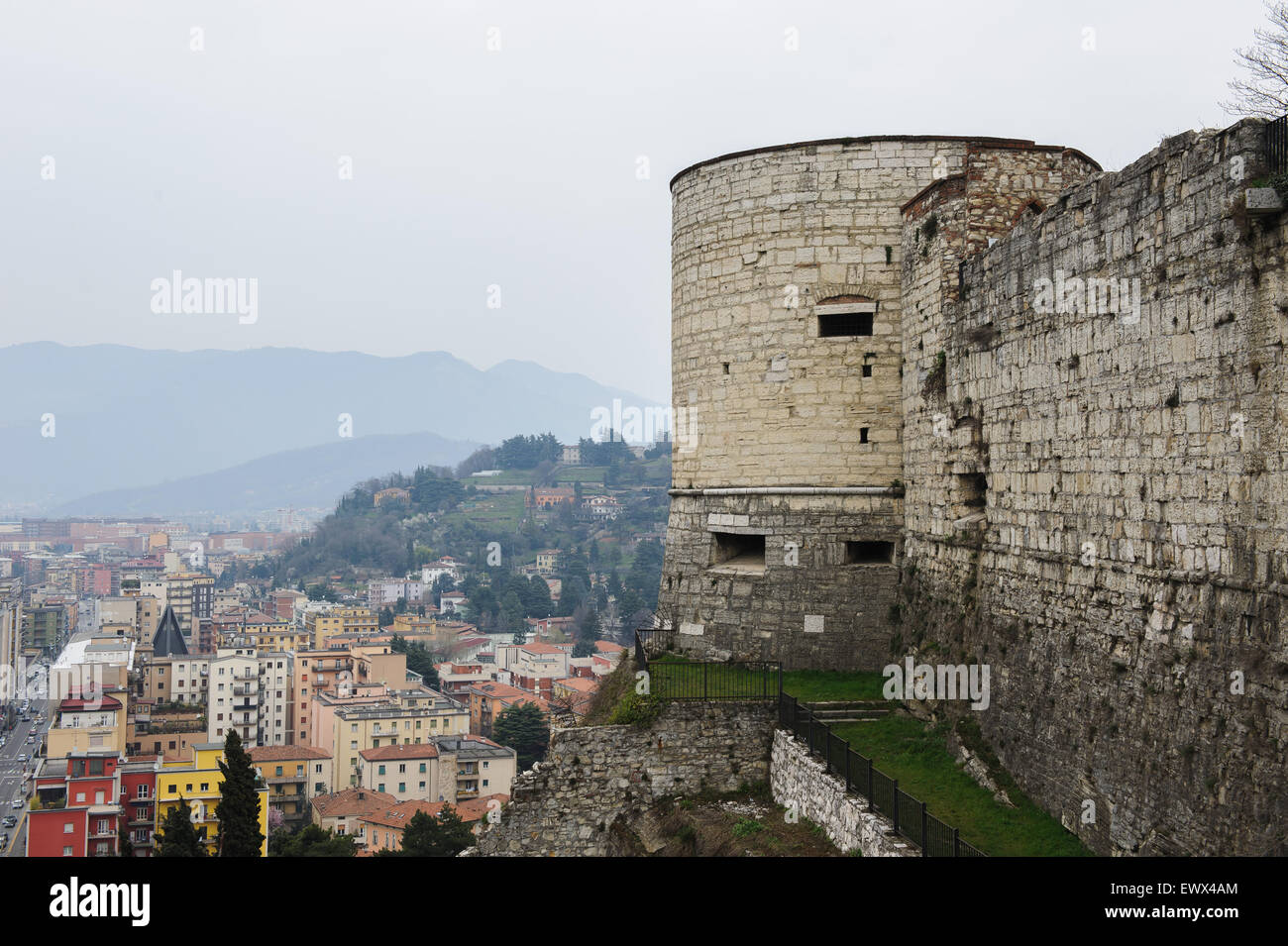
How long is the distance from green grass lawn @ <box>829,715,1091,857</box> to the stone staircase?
20 cm

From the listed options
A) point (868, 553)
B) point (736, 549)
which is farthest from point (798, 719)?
point (736, 549)

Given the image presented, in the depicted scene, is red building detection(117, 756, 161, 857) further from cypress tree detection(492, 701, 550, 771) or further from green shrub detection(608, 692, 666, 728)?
green shrub detection(608, 692, 666, 728)

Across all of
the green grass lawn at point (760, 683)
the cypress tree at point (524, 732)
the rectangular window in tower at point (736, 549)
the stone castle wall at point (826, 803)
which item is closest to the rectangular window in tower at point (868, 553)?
the rectangular window in tower at point (736, 549)

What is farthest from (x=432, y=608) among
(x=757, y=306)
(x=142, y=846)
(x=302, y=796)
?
(x=757, y=306)

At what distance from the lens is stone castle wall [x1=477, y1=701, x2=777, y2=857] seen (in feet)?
50.0

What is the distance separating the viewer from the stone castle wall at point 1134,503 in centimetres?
852

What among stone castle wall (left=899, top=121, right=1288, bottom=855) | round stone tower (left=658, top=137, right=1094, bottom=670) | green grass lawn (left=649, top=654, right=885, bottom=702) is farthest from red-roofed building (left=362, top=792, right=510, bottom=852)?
stone castle wall (left=899, top=121, right=1288, bottom=855)

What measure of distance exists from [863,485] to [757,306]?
3157 millimetres

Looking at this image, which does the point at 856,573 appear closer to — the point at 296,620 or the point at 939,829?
the point at 939,829

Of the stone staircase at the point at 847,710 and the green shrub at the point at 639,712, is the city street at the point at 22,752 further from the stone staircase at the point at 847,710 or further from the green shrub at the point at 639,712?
the stone staircase at the point at 847,710

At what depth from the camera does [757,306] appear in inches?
699

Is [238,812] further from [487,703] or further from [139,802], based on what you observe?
[487,703]

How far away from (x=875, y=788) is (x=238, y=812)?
30434mm
